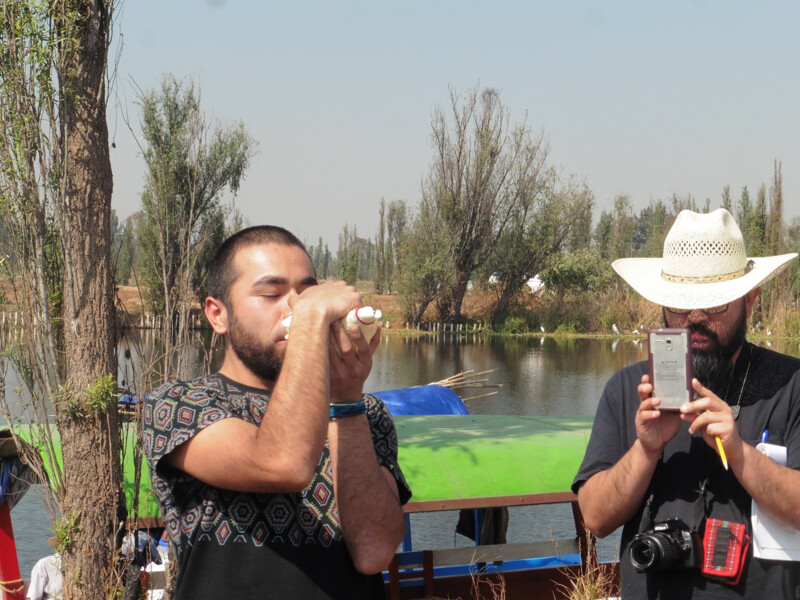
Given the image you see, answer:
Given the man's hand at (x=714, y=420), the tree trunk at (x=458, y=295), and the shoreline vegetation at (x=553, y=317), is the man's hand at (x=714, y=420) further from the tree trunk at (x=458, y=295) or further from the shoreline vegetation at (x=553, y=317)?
the tree trunk at (x=458, y=295)

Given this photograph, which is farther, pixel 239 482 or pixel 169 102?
pixel 169 102

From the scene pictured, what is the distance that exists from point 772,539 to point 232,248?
5.18 feet

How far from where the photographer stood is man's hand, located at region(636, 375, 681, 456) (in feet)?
7.60

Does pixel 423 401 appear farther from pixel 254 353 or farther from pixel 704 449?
pixel 254 353

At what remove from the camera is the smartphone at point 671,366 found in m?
2.27

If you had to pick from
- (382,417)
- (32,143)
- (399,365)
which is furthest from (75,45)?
(399,365)

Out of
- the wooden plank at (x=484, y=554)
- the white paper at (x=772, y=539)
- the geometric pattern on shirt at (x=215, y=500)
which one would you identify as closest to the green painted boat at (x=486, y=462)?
the wooden plank at (x=484, y=554)

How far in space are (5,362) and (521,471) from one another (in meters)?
3.26

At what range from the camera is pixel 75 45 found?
500cm

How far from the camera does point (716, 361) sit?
2.56 metres

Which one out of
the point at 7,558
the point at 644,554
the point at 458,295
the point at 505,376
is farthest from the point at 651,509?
the point at 458,295

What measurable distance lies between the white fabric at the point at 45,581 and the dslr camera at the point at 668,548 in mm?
4223

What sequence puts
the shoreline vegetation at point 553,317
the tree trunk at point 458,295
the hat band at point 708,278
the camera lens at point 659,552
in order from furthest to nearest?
1. the tree trunk at point 458,295
2. the shoreline vegetation at point 553,317
3. the hat band at point 708,278
4. the camera lens at point 659,552

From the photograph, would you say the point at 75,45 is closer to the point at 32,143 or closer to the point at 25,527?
the point at 32,143
